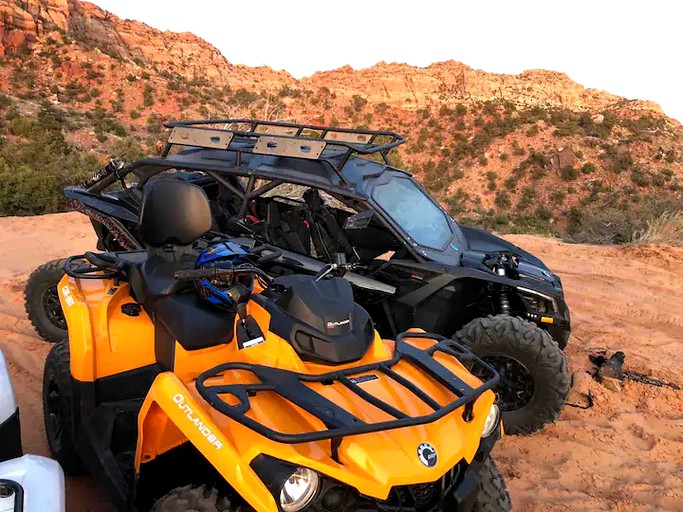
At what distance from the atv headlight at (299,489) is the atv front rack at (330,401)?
0.15 metres

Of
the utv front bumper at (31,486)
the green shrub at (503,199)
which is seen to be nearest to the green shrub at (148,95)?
the green shrub at (503,199)

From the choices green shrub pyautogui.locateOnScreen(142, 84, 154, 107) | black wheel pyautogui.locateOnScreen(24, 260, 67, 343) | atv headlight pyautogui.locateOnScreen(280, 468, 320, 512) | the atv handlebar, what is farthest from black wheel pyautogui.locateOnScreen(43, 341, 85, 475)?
green shrub pyautogui.locateOnScreen(142, 84, 154, 107)

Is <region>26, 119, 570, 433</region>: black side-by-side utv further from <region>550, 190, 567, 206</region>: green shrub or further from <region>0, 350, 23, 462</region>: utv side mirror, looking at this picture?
<region>550, 190, 567, 206</region>: green shrub

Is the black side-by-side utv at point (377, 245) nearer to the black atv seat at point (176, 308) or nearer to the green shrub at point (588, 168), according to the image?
the black atv seat at point (176, 308)

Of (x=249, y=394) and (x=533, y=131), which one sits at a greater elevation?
(x=249, y=394)

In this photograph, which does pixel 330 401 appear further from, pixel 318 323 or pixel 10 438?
pixel 10 438

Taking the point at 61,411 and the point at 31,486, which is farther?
the point at 61,411

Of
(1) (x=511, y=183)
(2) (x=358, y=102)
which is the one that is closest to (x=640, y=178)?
(1) (x=511, y=183)

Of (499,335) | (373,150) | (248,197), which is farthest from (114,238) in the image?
(499,335)

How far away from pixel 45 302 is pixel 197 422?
3771 millimetres

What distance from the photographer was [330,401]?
191cm

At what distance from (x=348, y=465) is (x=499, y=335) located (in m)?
2.26

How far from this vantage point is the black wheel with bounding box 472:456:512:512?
7.09 feet

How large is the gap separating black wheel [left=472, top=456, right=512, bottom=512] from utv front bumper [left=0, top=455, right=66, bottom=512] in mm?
1450
